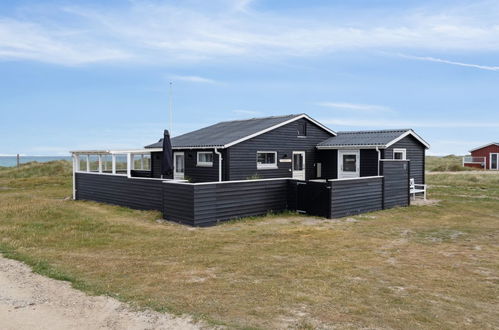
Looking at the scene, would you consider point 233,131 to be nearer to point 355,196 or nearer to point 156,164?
point 156,164

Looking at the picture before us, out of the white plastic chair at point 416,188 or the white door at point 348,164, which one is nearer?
the white plastic chair at point 416,188

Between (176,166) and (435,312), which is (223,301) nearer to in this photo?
(435,312)

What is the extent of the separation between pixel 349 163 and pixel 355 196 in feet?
21.8

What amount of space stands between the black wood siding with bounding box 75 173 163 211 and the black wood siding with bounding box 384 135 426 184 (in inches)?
500

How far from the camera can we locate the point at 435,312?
228 inches

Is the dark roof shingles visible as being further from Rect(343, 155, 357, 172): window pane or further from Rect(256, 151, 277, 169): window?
Rect(256, 151, 277, 169): window

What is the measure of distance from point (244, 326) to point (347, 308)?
1.68 m

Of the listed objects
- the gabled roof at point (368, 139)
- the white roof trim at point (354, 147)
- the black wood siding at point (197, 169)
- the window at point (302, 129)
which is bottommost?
the black wood siding at point (197, 169)

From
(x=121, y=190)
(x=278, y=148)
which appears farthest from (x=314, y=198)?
(x=121, y=190)

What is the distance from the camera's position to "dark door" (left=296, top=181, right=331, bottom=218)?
14672mm

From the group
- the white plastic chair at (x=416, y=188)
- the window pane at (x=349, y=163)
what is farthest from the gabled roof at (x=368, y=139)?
the white plastic chair at (x=416, y=188)

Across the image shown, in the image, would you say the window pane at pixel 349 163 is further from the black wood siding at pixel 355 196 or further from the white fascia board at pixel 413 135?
the black wood siding at pixel 355 196

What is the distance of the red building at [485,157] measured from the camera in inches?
1980

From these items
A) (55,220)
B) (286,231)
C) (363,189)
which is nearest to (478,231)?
(363,189)
